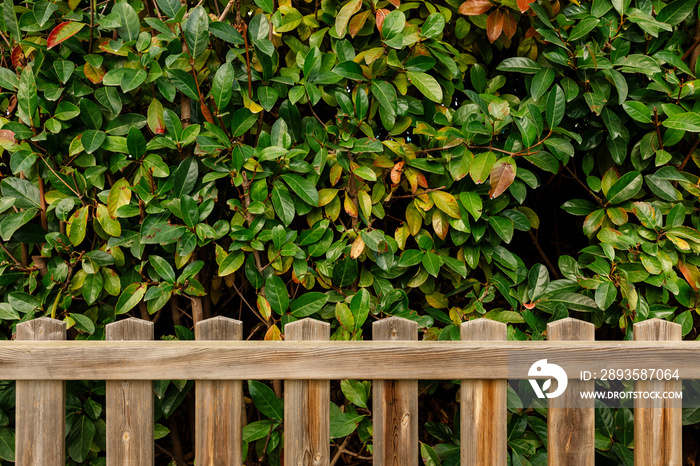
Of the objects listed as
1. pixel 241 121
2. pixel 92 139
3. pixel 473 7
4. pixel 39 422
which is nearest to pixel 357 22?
pixel 473 7

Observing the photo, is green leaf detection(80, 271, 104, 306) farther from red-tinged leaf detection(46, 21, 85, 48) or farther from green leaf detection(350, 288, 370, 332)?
green leaf detection(350, 288, 370, 332)

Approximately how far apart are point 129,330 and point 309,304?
Answer: 18.6 inches

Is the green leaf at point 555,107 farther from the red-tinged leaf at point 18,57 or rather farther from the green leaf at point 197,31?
the red-tinged leaf at point 18,57

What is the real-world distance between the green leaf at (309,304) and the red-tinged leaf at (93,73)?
859mm

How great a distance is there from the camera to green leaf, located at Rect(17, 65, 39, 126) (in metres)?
1.25

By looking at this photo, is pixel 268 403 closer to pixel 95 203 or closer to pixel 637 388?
pixel 95 203

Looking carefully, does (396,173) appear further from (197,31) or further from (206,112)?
(197,31)

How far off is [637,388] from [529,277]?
1.31 feet

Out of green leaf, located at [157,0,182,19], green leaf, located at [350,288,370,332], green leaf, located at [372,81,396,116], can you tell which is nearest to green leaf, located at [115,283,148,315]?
green leaf, located at [350,288,370,332]

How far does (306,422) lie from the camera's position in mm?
1128

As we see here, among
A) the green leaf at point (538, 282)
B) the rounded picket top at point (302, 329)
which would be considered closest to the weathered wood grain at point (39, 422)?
the rounded picket top at point (302, 329)

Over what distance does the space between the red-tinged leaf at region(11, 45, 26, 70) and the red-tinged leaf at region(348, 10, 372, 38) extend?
0.96 meters

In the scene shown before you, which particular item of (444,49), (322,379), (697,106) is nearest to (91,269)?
(322,379)

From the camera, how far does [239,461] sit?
1.12 m
